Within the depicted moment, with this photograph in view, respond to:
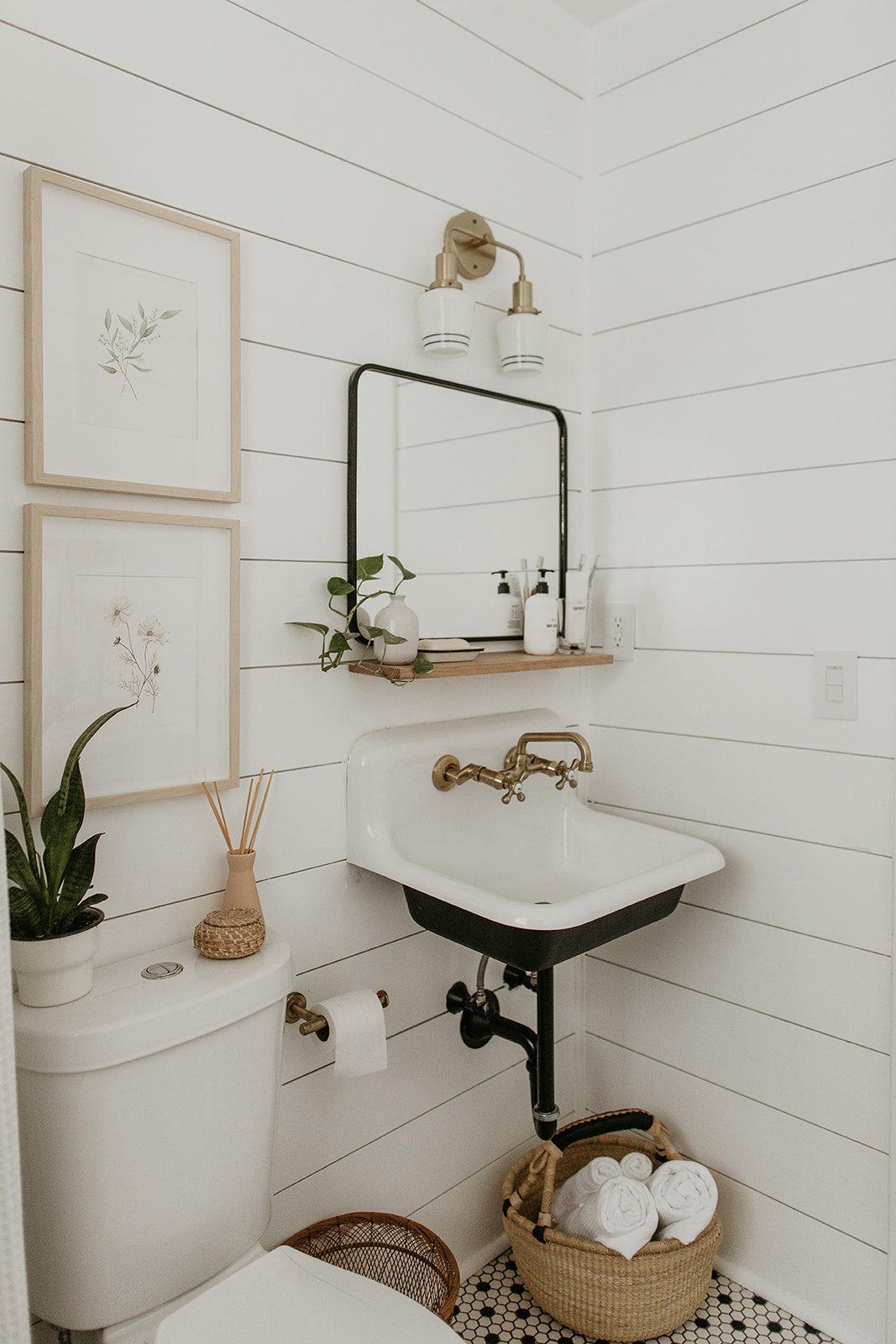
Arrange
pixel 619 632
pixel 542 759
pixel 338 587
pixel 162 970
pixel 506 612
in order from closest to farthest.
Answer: pixel 162 970, pixel 338 587, pixel 542 759, pixel 506 612, pixel 619 632

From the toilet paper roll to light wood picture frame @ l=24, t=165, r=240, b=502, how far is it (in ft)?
2.51

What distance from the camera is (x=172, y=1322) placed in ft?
3.34

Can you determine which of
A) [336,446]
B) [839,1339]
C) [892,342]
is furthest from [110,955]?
[892,342]

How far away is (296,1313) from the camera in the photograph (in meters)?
1.04

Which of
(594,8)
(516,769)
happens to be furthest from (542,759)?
(594,8)

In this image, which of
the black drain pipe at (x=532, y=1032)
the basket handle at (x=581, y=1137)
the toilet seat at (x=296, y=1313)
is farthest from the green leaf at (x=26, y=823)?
the basket handle at (x=581, y=1137)

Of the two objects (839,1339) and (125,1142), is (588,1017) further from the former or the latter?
(125,1142)

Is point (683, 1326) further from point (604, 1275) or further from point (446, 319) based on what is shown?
point (446, 319)

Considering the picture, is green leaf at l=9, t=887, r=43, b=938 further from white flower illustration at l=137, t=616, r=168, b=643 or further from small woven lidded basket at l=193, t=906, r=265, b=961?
white flower illustration at l=137, t=616, r=168, b=643

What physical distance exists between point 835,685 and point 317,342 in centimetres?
102

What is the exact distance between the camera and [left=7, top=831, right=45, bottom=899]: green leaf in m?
1.01

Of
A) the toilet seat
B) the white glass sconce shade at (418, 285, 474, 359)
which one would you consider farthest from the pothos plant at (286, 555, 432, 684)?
the toilet seat

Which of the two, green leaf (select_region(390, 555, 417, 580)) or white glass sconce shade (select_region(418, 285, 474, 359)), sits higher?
white glass sconce shade (select_region(418, 285, 474, 359))

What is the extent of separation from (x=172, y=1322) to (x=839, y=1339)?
117 cm
